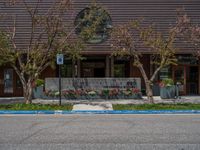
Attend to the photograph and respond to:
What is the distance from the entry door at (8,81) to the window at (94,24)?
6407mm

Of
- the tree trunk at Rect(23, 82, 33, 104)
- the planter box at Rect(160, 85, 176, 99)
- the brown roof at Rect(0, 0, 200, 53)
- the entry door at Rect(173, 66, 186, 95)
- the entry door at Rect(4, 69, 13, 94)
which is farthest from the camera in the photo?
the entry door at Rect(173, 66, 186, 95)

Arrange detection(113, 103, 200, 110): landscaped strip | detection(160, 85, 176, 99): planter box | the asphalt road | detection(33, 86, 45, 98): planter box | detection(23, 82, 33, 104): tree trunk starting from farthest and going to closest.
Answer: detection(160, 85, 176, 99): planter box < detection(33, 86, 45, 98): planter box < detection(23, 82, 33, 104): tree trunk < detection(113, 103, 200, 110): landscaped strip < the asphalt road

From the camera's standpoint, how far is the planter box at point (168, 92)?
27.6 meters

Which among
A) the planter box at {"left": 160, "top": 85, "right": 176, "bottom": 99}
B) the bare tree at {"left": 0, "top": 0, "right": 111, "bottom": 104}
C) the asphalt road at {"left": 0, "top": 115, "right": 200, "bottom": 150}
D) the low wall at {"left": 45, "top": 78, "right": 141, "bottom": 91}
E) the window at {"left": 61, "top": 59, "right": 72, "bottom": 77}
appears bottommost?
the asphalt road at {"left": 0, "top": 115, "right": 200, "bottom": 150}

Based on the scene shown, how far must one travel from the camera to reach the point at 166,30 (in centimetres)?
2941

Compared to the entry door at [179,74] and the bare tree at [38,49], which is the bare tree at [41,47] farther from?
the entry door at [179,74]

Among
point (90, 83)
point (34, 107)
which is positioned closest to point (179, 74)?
point (90, 83)

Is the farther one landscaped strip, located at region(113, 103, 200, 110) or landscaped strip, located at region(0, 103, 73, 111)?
landscaped strip, located at region(113, 103, 200, 110)

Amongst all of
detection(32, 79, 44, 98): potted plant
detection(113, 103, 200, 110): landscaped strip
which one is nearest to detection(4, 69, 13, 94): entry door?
detection(32, 79, 44, 98): potted plant

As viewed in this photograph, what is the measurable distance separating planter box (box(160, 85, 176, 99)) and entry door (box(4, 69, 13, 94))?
449 inches

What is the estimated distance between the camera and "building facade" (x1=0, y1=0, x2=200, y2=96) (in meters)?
29.3

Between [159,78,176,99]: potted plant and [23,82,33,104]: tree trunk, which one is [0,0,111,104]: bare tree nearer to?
[23,82,33,104]: tree trunk

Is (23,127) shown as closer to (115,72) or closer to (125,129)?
(125,129)

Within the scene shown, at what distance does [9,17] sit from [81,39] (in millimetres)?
7513
